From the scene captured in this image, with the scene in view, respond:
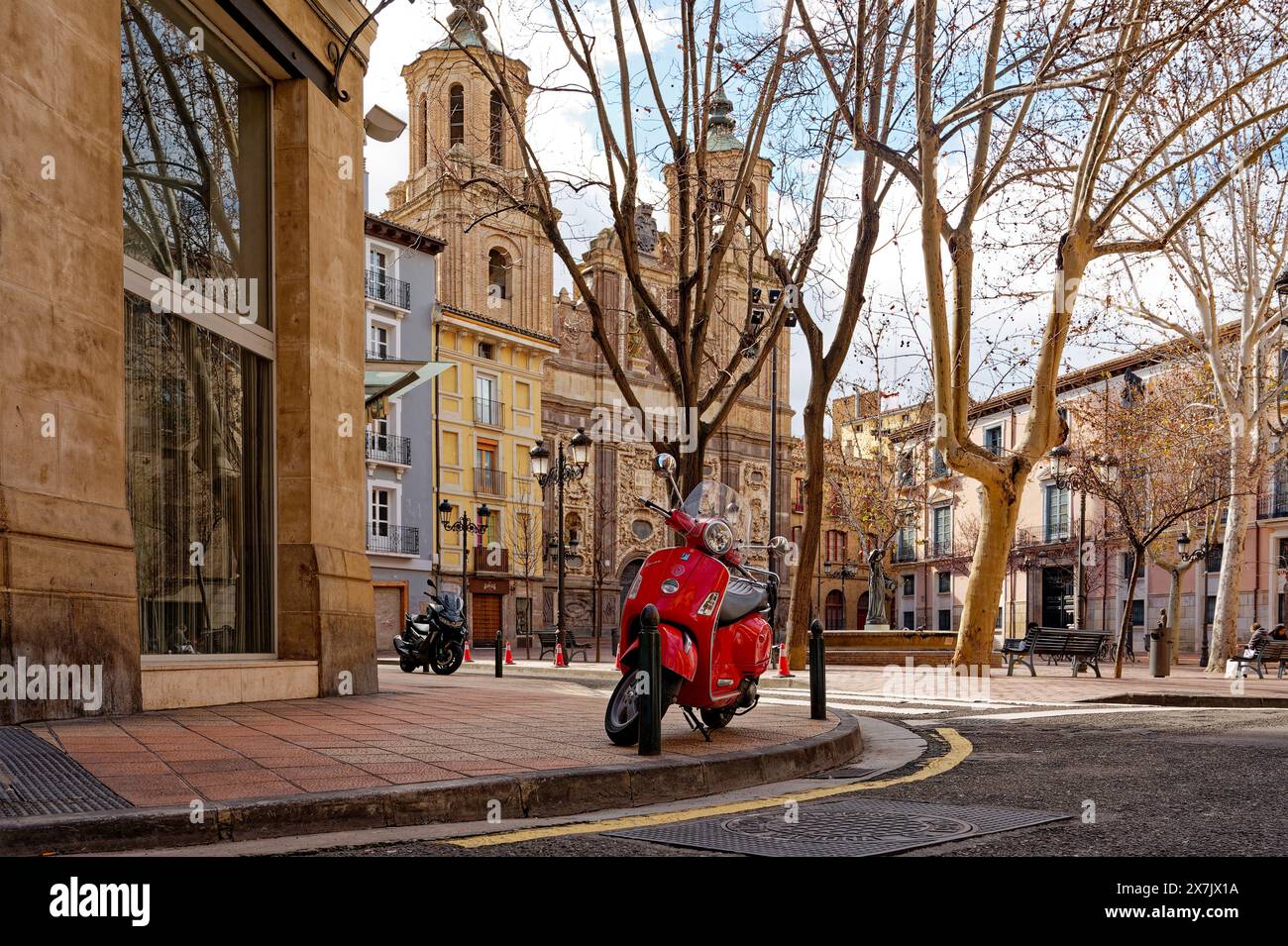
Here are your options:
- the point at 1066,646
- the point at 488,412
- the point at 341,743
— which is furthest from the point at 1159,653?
the point at 488,412

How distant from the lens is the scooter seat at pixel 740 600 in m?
7.28

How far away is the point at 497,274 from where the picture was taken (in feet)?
175

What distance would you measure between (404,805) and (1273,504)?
44926 millimetres

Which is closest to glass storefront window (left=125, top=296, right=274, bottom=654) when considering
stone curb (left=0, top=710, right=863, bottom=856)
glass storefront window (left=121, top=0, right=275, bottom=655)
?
glass storefront window (left=121, top=0, right=275, bottom=655)

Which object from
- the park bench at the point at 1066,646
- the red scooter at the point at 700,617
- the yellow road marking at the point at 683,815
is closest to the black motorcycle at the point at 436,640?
the park bench at the point at 1066,646

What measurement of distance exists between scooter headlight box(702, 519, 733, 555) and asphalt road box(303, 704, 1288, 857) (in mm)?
1801

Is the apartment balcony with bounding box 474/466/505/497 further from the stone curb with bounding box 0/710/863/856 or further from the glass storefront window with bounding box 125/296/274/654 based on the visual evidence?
the stone curb with bounding box 0/710/863/856

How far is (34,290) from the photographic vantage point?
7043 millimetres

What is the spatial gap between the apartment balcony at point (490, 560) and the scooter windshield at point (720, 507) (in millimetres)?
40720

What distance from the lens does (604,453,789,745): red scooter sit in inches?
271

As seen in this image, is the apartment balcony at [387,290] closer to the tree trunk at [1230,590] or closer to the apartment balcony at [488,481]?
the apartment balcony at [488,481]

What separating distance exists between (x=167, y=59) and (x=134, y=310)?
2.23m

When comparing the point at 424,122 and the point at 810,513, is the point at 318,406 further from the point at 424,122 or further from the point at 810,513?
the point at 810,513
